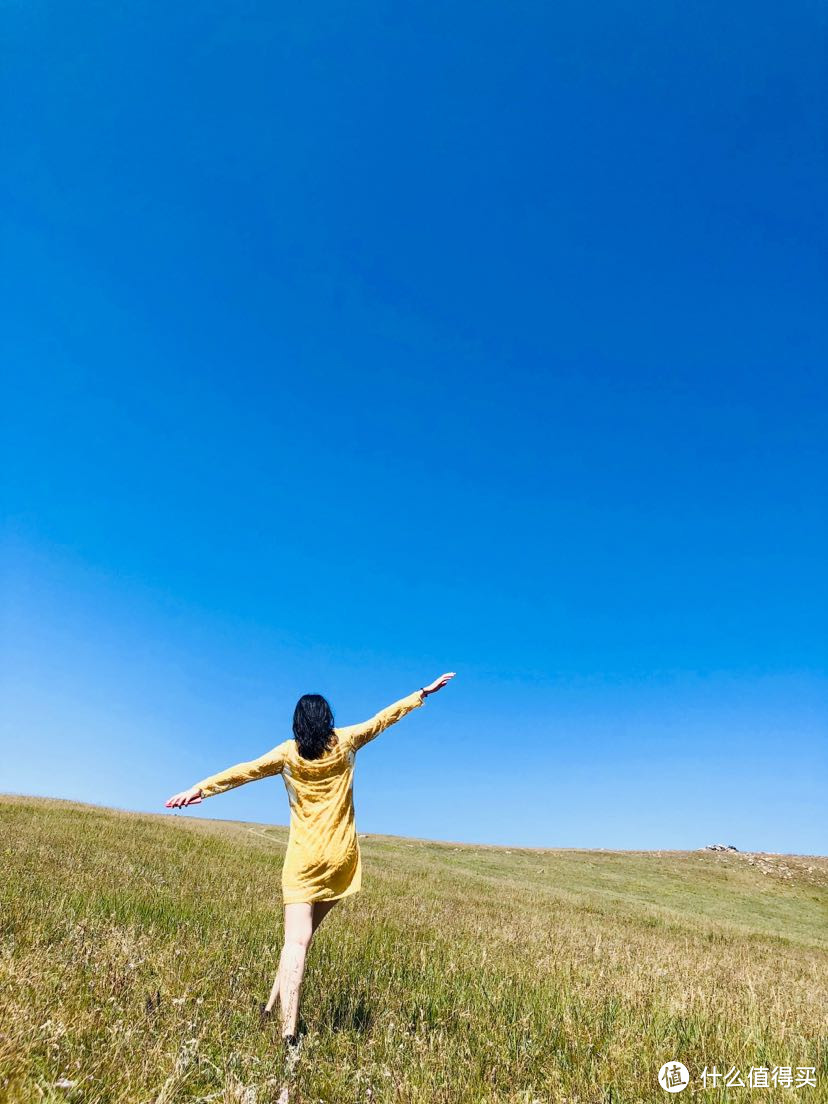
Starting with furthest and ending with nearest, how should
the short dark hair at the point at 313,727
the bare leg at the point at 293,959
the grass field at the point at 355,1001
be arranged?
the short dark hair at the point at 313,727 < the bare leg at the point at 293,959 < the grass field at the point at 355,1001

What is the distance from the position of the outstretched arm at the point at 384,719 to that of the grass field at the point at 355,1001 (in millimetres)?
2016

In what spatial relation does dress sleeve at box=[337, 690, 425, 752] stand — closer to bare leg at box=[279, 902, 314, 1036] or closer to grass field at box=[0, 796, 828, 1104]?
bare leg at box=[279, 902, 314, 1036]

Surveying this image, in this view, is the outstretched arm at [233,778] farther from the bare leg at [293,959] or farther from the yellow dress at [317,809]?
the bare leg at [293,959]

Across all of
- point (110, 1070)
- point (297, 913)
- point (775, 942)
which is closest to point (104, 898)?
point (297, 913)

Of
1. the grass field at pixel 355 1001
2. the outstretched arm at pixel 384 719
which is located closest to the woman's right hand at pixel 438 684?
the outstretched arm at pixel 384 719

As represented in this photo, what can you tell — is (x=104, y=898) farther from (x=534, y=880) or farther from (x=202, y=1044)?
(x=534, y=880)

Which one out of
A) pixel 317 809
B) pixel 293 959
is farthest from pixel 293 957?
pixel 317 809

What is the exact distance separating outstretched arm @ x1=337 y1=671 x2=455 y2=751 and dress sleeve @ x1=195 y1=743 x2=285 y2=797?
54 cm

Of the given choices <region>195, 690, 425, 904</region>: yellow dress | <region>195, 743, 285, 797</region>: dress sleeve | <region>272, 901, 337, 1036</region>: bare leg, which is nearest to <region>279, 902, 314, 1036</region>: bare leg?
<region>272, 901, 337, 1036</region>: bare leg

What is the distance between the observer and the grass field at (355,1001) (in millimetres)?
3945

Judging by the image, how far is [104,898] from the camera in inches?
327

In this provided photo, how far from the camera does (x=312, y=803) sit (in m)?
5.23

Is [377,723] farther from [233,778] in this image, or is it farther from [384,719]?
[233,778]

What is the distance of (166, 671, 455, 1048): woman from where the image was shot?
16.3 ft
